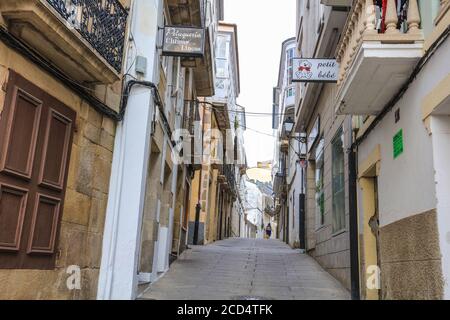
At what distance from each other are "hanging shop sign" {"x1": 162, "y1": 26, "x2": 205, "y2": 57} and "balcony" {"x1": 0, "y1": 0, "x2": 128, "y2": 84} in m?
1.57

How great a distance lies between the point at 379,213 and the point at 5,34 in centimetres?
556

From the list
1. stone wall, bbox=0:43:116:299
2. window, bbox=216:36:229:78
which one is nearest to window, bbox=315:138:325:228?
stone wall, bbox=0:43:116:299

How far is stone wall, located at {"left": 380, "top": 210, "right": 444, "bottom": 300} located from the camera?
4910 millimetres

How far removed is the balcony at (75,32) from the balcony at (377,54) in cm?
312

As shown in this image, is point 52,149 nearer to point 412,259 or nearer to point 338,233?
point 412,259

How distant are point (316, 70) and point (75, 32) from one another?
5.24m

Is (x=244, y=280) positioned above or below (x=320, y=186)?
below

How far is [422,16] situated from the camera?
5.53 m

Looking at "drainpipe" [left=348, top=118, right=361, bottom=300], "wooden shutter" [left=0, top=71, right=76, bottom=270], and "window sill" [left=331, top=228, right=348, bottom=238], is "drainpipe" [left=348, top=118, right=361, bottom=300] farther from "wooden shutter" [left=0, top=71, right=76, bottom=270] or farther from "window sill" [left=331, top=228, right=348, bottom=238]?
"wooden shutter" [left=0, top=71, right=76, bottom=270]

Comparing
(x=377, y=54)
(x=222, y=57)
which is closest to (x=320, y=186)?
(x=377, y=54)

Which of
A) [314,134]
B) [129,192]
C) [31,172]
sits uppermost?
[314,134]

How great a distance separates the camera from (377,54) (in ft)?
17.8

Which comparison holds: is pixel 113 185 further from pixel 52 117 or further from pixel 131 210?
pixel 52 117

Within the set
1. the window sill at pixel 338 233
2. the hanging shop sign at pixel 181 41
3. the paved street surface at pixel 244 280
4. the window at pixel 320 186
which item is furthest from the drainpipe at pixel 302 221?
the hanging shop sign at pixel 181 41
